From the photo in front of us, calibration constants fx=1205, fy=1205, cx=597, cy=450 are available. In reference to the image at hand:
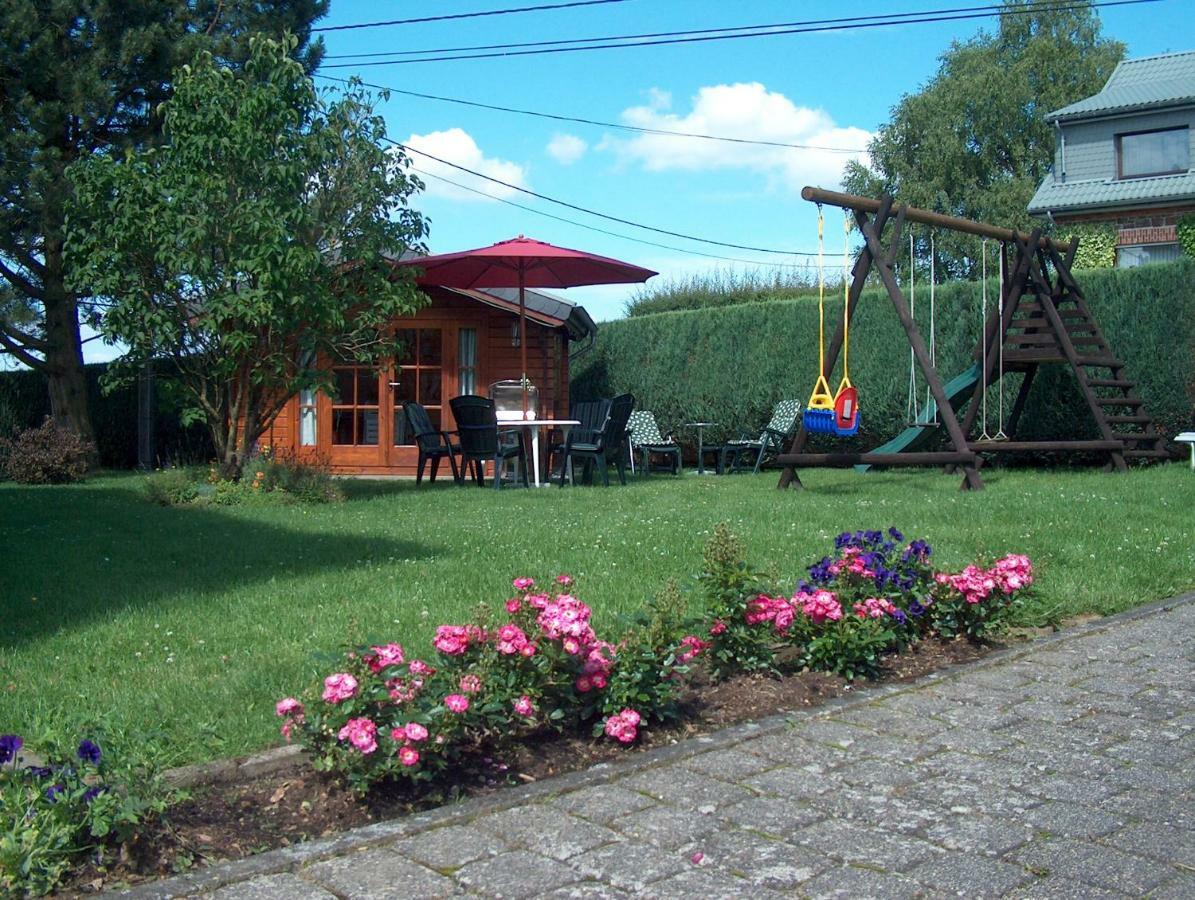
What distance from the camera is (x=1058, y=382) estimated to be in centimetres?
1389

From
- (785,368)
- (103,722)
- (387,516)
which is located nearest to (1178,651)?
(103,722)

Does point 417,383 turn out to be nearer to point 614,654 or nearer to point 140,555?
point 140,555

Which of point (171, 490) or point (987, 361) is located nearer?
point (171, 490)

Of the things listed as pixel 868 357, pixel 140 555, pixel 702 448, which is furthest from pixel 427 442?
pixel 140 555

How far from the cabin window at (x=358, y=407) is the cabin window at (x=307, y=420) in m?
0.34

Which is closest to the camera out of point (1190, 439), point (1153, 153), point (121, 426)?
point (1190, 439)

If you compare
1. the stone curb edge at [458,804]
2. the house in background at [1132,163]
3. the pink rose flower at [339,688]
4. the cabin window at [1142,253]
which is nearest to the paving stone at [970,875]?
the stone curb edge at [458,804]

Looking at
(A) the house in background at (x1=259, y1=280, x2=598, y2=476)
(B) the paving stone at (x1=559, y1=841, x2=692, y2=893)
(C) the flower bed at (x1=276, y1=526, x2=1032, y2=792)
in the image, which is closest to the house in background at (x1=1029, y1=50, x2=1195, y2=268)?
(A) the house in background at (x1=259, y1=280, x2=598, y2=476)

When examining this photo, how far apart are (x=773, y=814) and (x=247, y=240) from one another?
946 cm

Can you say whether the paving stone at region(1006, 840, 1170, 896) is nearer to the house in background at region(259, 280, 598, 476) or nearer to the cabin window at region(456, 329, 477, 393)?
the house in background at region(259, 280, 598, 476)

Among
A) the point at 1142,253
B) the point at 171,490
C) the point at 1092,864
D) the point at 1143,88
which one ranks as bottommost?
the point at 1092,864

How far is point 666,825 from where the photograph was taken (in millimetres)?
3027

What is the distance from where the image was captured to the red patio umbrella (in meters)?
12.4

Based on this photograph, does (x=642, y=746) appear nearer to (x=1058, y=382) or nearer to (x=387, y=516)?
(x=387, y=516)
